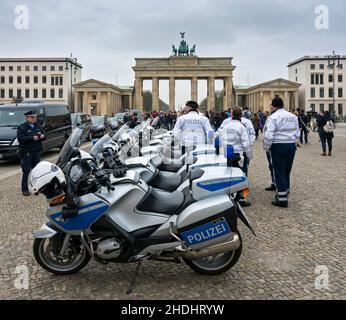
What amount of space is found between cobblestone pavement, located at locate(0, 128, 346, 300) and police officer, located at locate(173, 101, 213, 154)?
2.15 meters

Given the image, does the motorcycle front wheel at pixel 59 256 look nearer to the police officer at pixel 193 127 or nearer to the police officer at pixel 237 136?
the police officer at pixel 237 136

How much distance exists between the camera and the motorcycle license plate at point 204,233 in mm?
4047

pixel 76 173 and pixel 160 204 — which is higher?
pixel 76 173

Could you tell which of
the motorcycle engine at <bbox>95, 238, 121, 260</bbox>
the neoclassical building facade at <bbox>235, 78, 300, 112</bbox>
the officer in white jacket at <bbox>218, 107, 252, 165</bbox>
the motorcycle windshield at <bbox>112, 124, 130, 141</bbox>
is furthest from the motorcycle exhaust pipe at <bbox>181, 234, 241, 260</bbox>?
the neoclassical building facade at <bbox>235, 78, 300, 112</bbox>

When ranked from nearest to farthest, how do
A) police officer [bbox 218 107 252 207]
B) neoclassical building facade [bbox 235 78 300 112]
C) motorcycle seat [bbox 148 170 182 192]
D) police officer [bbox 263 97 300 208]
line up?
motorcycle seat [bbox 148 170 182 192] < police officer [bbox 263 97 300 208] < police officer [bbox 218 107 252 207] < neoclassical building facade [bbox 235 78 300 112]

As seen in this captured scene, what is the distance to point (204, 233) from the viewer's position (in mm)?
4051

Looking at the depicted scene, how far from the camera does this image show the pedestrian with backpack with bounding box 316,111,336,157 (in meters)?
16.4

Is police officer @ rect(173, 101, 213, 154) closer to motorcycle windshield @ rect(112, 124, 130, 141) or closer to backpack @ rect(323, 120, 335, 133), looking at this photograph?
motorcycle windshield @ rect(112, 124, 130, 141)

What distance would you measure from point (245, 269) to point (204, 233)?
0.86m

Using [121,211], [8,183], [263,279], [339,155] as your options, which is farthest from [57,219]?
[339,155]

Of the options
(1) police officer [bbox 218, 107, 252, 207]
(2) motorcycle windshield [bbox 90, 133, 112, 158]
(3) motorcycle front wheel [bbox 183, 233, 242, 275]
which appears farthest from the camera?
(1) police officer [bbox 218, 107, 252, 207]

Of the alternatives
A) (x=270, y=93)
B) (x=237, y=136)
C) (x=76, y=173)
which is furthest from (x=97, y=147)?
(x=270, y=93)

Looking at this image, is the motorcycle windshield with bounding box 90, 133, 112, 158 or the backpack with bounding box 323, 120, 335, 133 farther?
the backpack with bounding box 323, 120, 335, 133

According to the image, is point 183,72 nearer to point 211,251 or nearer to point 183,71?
point 183,71
